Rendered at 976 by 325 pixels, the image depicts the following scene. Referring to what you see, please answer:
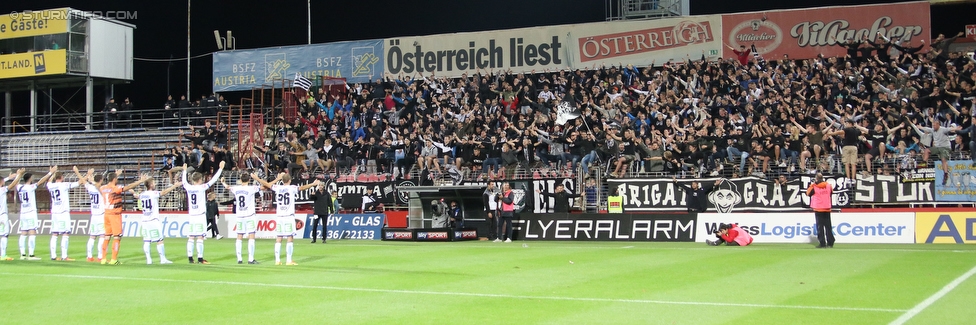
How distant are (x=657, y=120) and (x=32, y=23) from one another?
35686 millimetres

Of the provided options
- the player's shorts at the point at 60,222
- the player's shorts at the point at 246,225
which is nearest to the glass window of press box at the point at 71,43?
the player's shorts at the point at 60,222

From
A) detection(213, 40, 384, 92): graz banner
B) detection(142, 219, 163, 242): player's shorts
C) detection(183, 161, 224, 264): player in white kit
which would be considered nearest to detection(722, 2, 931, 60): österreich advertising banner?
detection(213, 40, 384, 92): graz banner

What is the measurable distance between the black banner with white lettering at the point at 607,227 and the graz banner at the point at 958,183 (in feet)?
22.9

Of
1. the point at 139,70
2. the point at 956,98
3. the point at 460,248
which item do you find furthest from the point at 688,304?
the point at 139,70

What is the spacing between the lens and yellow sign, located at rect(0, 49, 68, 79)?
4788cm

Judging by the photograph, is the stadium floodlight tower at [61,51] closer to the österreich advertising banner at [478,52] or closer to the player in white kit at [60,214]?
the österreich advertising banner at [478,52]

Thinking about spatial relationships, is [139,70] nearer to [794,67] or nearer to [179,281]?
[794,67]

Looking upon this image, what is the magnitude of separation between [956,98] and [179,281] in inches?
973

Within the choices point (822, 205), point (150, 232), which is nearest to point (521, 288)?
point (150, 232)

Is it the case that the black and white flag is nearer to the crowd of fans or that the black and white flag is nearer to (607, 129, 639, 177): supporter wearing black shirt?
the crowd of fans

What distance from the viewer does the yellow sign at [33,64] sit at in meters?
47.9

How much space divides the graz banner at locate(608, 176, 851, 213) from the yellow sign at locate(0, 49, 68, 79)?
32959 mm

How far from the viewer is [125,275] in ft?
56.1

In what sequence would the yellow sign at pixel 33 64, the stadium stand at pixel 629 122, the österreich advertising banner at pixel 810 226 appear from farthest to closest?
the yellow sign at pixel 33 64, the stadium stand at pixel 629 122, the österreich advertising banner at pixel 810 226
